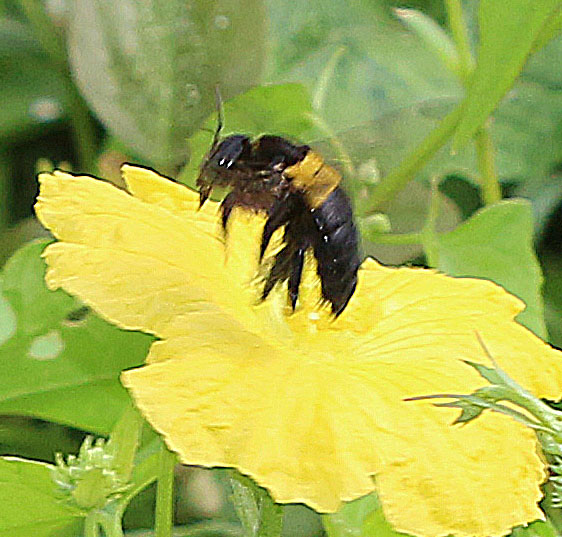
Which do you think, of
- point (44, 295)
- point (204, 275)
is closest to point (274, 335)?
point (204, 275)

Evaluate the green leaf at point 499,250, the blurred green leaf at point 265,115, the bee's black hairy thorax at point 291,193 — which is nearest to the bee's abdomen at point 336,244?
the bee's black hairy thorax at point 291,193

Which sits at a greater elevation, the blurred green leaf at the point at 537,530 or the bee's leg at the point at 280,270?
the bee's leg at the point at 280,270

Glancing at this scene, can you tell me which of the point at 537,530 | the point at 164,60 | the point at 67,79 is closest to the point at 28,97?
the point at 67,79

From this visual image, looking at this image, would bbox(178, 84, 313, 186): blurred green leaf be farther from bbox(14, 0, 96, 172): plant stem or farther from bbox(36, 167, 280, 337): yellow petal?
bbox(14, 0, 96, 172): plant stem

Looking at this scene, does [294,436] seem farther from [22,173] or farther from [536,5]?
[22,173]

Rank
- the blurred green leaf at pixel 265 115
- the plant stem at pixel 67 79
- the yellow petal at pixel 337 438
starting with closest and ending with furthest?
the yellow petal at pixel 337 438 → the blurred green leaf at pixel 265 115 → the plant stem at pixel 67 79

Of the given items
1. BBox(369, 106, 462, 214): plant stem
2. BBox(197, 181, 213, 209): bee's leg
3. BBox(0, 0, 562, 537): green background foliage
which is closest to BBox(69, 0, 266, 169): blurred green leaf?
BBox(0, 0, 562, 537): green background foliage

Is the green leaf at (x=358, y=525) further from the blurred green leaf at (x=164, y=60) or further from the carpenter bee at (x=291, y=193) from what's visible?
the blurred green leaf at (x=164, y=60)
